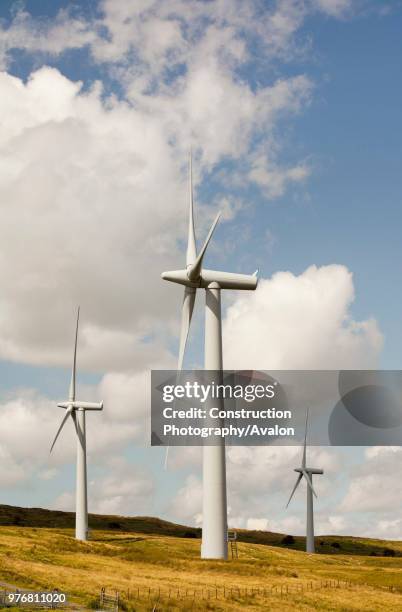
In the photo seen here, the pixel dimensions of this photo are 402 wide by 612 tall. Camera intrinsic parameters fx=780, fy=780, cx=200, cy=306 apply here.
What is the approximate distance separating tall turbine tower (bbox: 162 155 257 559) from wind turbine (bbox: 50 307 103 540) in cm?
5058

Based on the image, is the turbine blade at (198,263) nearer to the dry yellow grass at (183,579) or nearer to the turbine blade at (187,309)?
the turbine blade at (187,309)

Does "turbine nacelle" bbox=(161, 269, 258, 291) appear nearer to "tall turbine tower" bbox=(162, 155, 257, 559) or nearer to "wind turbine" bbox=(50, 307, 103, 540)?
"tall turbine tower" bbox=(162, 155, 257, 559)

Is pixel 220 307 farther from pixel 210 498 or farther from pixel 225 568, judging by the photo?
pixel 225 568

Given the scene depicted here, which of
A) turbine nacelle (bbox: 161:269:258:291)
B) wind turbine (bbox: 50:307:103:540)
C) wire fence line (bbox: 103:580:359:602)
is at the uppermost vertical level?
turbine nacelle (bbox: 161:269:258:291)

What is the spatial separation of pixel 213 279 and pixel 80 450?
193ft

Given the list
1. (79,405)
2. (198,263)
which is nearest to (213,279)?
(198,263)

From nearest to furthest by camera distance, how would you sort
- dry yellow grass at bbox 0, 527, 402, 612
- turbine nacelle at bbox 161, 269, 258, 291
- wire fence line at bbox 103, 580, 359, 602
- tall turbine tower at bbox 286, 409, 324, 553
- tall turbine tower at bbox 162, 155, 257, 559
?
wire fence line at bbox 103, 580, 359, 602
dry yellow grass at bbox 0, 527, 402, 612
tall turbine tower at bbox 162, 155, 257, 559
turbine nacelle at bbox 161, 269, 258, 291
tall turbine tower at bbox 286, 409, 324, 553

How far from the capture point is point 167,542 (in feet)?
420

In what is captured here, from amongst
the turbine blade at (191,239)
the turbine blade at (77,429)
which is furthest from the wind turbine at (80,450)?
the turbine blade at (191,239)

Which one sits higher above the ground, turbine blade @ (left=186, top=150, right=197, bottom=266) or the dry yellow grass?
turbine blade @ (left=186, top=150, right=197, bottom=266)

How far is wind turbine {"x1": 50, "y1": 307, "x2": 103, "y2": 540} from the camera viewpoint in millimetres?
130625

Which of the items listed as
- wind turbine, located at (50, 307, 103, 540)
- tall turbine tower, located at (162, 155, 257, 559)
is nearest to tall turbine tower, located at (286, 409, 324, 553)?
wind turbine, located at (50, 307, 103, 540)

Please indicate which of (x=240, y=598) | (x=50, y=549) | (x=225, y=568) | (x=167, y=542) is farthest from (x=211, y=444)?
(x=167, y=542)

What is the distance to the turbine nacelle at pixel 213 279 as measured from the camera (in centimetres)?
8662
